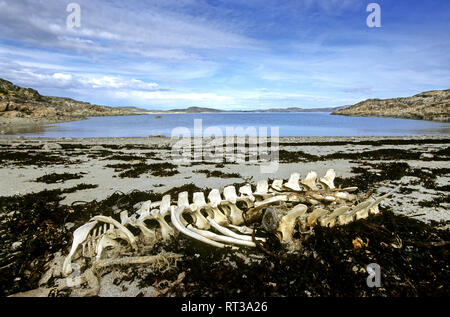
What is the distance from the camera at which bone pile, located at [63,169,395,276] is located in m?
3.19

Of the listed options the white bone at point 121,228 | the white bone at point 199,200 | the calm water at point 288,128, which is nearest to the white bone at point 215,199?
the white bone at point 199,200

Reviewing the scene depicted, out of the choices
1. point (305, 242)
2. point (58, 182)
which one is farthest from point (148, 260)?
point (58, 182)

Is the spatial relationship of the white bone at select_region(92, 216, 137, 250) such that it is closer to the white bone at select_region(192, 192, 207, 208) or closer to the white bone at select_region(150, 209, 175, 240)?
the white bone at select_region(150, 209, 175, 240)

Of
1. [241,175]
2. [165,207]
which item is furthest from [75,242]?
[241,175]

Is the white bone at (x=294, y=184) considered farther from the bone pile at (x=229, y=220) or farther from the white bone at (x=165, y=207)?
the white bone at (x=165, y=207)

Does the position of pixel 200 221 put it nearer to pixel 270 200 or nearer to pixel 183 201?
pixel 183 201

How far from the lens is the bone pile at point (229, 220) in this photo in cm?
319

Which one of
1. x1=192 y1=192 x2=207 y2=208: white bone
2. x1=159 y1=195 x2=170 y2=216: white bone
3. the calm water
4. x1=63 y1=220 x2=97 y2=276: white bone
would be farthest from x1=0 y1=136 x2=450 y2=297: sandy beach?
the calm water

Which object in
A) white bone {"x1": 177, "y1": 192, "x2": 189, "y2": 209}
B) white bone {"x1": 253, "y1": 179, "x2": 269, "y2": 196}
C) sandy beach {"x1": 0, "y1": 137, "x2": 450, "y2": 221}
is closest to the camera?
white bone {"x1": 177, "y1": 192, "x2": 189, "y2": 209}

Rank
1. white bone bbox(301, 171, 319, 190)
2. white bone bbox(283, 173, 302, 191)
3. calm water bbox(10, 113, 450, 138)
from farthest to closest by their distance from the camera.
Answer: calm water bbox(10, 113, 450, 138) < white bone bbox(301, 171, 319, 190) < white bone bbox(283, 173, 302, 191)

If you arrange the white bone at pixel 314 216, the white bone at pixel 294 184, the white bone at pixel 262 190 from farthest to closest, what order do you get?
the white bone at pixel 294 184, the white bone at pixel 262 190, the white bone at pixel 314 216

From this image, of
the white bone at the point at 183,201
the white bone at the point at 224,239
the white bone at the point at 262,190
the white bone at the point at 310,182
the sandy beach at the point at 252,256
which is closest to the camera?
the sandy beach at the point at 252,256
